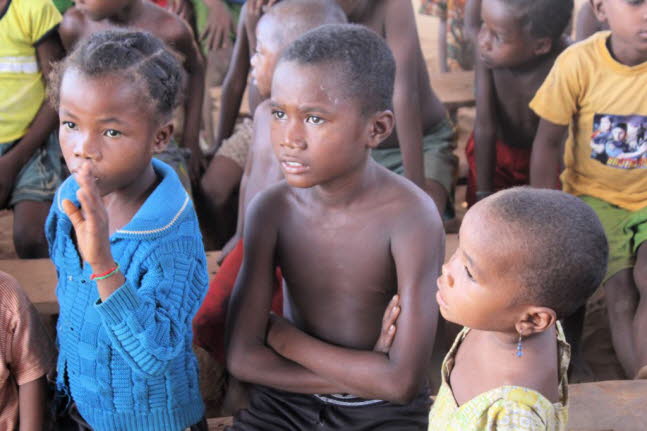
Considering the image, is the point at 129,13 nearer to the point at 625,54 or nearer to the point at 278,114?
the point at 278,114

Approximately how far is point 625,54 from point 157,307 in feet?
6.24

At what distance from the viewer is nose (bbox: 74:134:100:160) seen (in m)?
1.54

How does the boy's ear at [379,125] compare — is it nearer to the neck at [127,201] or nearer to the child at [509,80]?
the neck at [127,201]

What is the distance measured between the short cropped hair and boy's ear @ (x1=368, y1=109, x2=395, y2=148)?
45 centimetres

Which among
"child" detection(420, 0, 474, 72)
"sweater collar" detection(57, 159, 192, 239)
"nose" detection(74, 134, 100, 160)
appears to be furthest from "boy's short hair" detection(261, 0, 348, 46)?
"child" detection(420, 0, 474, 72)

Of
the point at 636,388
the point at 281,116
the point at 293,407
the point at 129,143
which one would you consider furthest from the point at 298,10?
the point at 636,388

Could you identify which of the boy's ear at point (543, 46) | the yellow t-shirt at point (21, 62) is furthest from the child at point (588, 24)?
the yellow t-shirt at point (21, 62)

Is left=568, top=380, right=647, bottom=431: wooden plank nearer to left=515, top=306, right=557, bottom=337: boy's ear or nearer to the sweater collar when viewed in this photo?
left=515, top=306, right=557, bottom=337: boy's ear

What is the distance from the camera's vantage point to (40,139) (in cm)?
307

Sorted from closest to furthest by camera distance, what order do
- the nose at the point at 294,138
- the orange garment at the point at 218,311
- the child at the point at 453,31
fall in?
the nose at the point at 294,138 < the orange garment at the point at 218,311 < the child at the point at 453,31

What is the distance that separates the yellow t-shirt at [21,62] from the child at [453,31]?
3439 mm

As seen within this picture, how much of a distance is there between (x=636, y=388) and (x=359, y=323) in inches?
30.0

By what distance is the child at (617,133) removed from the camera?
2.48 m

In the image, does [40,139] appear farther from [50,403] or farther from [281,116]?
[281,116]
